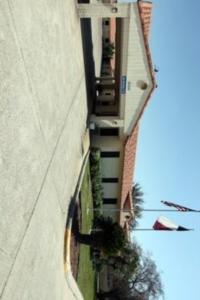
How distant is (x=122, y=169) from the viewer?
34.7 metres

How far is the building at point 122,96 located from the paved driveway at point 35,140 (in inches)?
100

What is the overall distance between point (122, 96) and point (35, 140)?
45.7 feet

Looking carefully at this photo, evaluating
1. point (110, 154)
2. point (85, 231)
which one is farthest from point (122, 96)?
point (85, 231)

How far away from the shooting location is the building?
23.5 m

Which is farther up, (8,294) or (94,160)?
(8,294)

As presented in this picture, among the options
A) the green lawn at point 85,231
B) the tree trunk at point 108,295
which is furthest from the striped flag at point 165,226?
the tree trunk at point 108,295

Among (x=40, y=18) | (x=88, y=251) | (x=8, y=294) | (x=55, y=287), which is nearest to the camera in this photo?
(x=8, y=294)

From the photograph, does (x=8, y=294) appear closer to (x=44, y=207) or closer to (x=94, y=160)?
(x=44, y=207)

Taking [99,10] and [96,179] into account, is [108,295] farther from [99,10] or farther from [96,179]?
[99,10]

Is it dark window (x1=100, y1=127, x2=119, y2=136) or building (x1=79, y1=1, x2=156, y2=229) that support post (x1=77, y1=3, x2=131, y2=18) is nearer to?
building (x1=79, y1=1, x2=156, y2=229)

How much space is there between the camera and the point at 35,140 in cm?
1475

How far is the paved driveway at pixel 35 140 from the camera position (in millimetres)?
11672

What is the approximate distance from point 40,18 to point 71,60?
21.7ft

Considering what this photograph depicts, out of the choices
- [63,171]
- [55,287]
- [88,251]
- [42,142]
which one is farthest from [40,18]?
[88,251]
